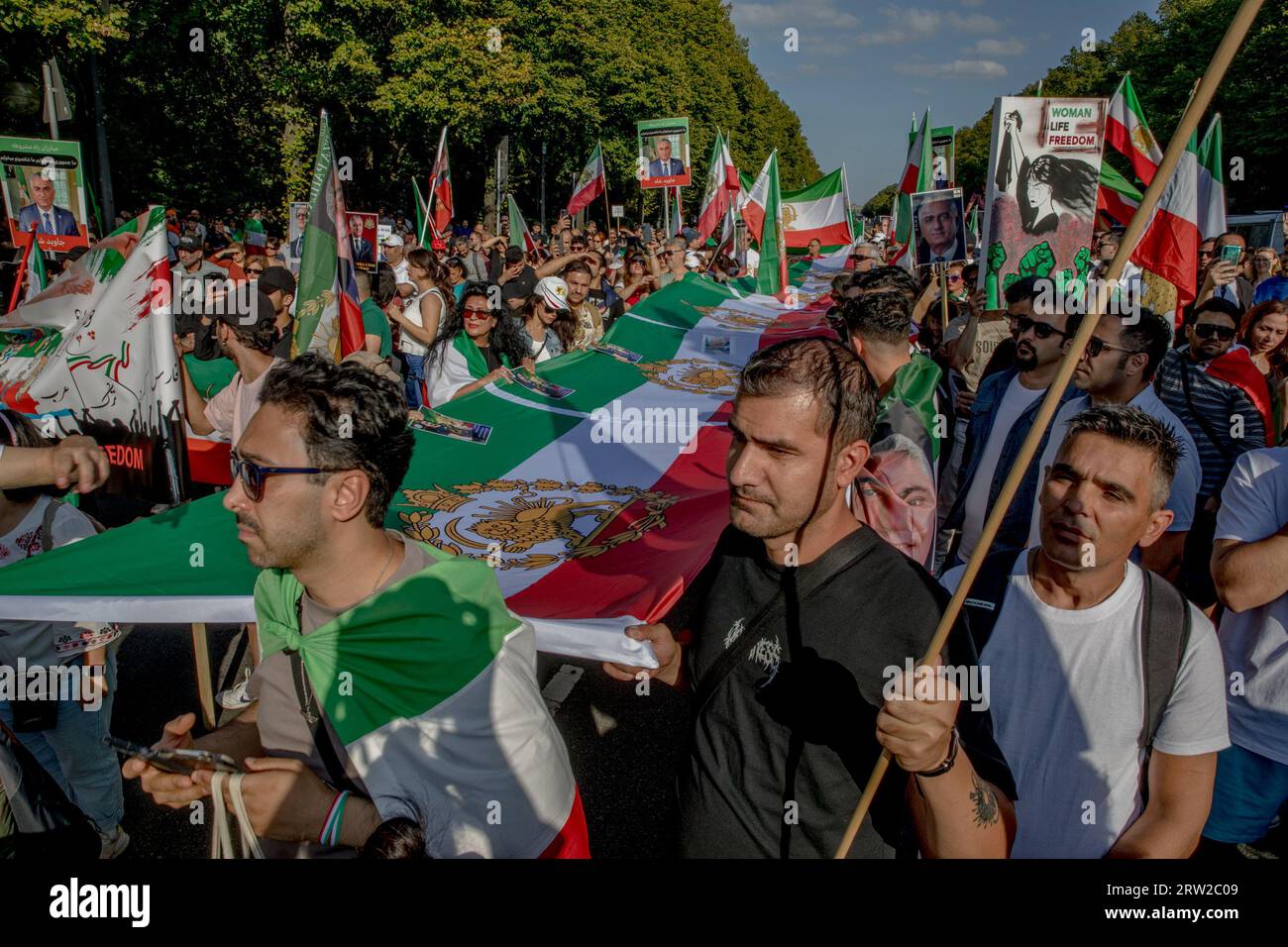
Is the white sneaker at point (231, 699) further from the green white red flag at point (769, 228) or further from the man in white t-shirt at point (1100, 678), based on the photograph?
the green white red flag at point (769, 228)

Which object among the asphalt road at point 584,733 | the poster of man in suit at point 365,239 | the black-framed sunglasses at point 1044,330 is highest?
the poster of man in suit at point 365,239

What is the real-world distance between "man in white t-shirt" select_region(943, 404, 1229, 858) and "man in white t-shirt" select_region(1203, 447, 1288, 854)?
42 centimetres

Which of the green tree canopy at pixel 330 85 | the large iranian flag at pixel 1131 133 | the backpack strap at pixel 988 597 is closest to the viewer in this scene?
the backpack strap at pixel 988 597

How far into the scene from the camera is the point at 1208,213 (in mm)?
7375

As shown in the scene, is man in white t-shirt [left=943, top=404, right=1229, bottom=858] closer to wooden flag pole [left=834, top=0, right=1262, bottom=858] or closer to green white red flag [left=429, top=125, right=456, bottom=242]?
wooden flag pole [left=834, top=0, right=1262, bottom=858]

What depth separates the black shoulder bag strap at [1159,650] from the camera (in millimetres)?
2148

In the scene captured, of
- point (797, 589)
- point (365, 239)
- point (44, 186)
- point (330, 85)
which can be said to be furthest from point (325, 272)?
point (330, 85)

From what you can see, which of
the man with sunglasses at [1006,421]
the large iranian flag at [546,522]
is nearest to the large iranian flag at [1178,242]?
the man with sunglasses at [1006,421]

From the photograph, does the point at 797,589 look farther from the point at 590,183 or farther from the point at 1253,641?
the point at 590,183

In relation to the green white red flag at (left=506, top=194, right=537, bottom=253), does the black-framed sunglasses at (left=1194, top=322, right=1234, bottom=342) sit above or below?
below

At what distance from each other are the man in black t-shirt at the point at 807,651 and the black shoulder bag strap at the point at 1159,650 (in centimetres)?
39

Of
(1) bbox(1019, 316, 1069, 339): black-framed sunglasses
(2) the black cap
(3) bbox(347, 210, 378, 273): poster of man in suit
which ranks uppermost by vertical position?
(3) bbox(347, 210, 378, 273): poster of man in suit

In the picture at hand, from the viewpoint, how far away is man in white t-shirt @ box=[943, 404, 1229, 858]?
2.14m

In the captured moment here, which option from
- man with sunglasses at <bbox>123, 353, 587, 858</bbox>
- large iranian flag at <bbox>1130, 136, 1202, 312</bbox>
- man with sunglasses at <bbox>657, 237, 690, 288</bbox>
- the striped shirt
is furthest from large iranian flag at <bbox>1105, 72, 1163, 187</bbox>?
man with sunglasses at <bbox>123, 353, 587, 858</bbox>
